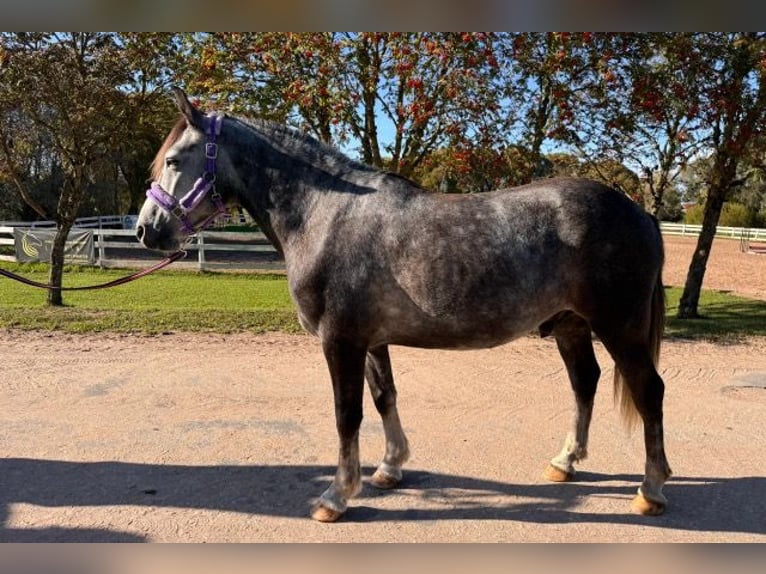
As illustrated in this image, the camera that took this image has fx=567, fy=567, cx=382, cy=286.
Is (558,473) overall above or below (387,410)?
below

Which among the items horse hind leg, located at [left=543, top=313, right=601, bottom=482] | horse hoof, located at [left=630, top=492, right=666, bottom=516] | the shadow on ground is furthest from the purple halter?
horse hoof, located at [left=630, top=492, right=666, bottom=516]

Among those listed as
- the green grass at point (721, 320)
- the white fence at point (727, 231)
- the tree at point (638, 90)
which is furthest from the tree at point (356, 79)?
the white fence at point (727, 231)

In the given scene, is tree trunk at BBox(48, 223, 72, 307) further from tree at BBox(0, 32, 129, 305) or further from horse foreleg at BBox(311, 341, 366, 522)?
horse foreleg at BBox(311, 341, 366, 522)

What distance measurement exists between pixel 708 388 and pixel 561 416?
190 cm

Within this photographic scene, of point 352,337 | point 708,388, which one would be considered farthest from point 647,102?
point 352,337

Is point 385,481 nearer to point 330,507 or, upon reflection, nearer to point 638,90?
point 330,507

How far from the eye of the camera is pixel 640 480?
3.89 meters

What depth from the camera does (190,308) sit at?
10047mm

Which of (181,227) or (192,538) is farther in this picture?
(181,227)

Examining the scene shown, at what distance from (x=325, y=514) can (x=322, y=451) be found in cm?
93

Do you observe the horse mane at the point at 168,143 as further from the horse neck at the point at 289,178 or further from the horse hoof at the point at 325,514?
the horse hoof at the point at 325,514

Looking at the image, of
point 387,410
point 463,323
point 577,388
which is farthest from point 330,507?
point 577,388

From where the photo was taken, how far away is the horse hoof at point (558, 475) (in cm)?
387
